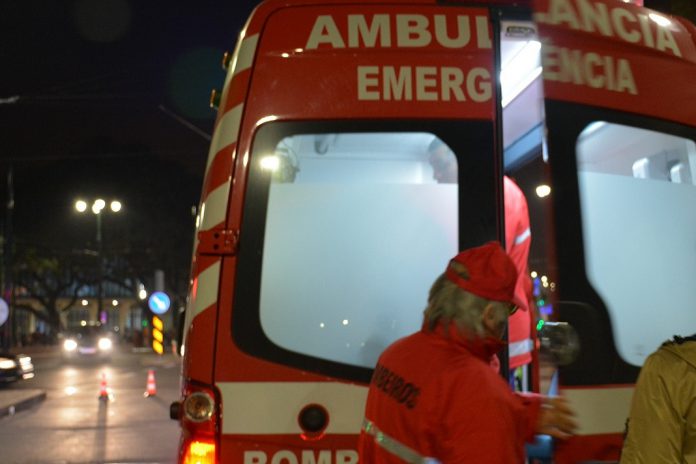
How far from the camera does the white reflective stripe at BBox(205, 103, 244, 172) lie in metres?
3.48

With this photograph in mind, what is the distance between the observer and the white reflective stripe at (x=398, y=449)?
2.34 m

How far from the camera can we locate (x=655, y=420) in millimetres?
2252

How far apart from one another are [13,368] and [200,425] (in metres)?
22.8

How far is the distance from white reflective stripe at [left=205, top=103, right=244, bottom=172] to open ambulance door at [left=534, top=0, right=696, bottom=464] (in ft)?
3.72

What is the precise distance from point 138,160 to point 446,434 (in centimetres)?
5355

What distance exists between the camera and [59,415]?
16906 millimetres

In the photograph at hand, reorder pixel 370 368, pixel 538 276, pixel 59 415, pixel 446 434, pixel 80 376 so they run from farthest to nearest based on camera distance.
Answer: pixel 80 376
pixel 59 415
pixel 538 276
pixel 370 368
pixel 446 434

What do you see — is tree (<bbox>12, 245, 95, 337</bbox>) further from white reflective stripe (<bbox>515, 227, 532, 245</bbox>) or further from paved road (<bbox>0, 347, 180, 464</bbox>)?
white reflective stripe (<bbox>515, 227, 532, 245</bbox>)

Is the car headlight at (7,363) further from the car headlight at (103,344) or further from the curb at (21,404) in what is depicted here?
the car headlight at (103,344)

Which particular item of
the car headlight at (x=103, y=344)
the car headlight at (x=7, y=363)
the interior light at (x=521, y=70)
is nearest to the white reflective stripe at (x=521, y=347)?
the interior light at (x=521, y=70)

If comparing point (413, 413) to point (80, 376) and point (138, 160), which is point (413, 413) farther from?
point (138, 160)

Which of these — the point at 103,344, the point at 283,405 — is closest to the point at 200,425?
the point at 283,405

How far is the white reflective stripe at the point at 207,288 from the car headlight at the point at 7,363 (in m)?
22.6

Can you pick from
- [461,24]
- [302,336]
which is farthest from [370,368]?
[461,24]
